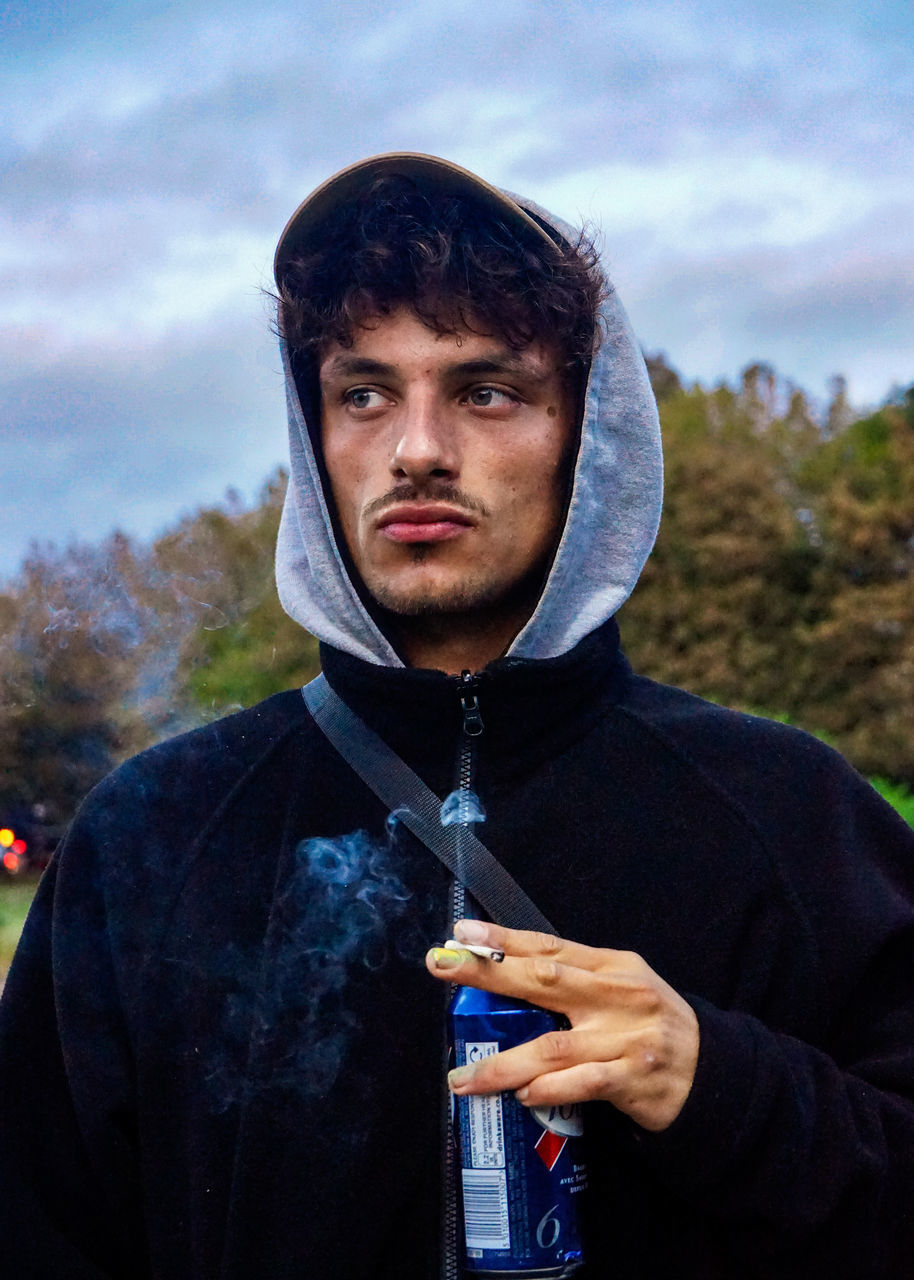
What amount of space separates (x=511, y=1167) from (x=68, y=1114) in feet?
2.78

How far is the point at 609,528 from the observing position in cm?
264

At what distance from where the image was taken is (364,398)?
251 centimetres

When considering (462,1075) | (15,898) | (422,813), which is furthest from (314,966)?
(15,898)

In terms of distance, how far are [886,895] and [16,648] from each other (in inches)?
75.0

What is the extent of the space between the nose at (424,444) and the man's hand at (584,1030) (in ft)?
2.90

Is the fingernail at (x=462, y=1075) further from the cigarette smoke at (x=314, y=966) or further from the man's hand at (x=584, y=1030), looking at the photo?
the cigarette smoke at (x=314, y=966)

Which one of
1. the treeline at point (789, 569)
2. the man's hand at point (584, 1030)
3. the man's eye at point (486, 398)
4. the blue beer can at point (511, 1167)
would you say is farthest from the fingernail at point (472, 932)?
the treeline at point (789, 569)

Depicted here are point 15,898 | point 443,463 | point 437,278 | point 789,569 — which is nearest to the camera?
point 443,463

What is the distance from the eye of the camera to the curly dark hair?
97.4 inches

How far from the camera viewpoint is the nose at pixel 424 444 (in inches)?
92.2

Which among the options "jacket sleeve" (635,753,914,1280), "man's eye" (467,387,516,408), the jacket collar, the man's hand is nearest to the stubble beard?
the jacket collar

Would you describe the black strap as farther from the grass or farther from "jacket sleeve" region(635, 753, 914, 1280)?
the grass

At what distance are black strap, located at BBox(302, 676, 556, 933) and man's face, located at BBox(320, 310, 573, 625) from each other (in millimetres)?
234

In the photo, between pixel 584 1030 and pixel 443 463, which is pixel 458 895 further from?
pixel 443 463
